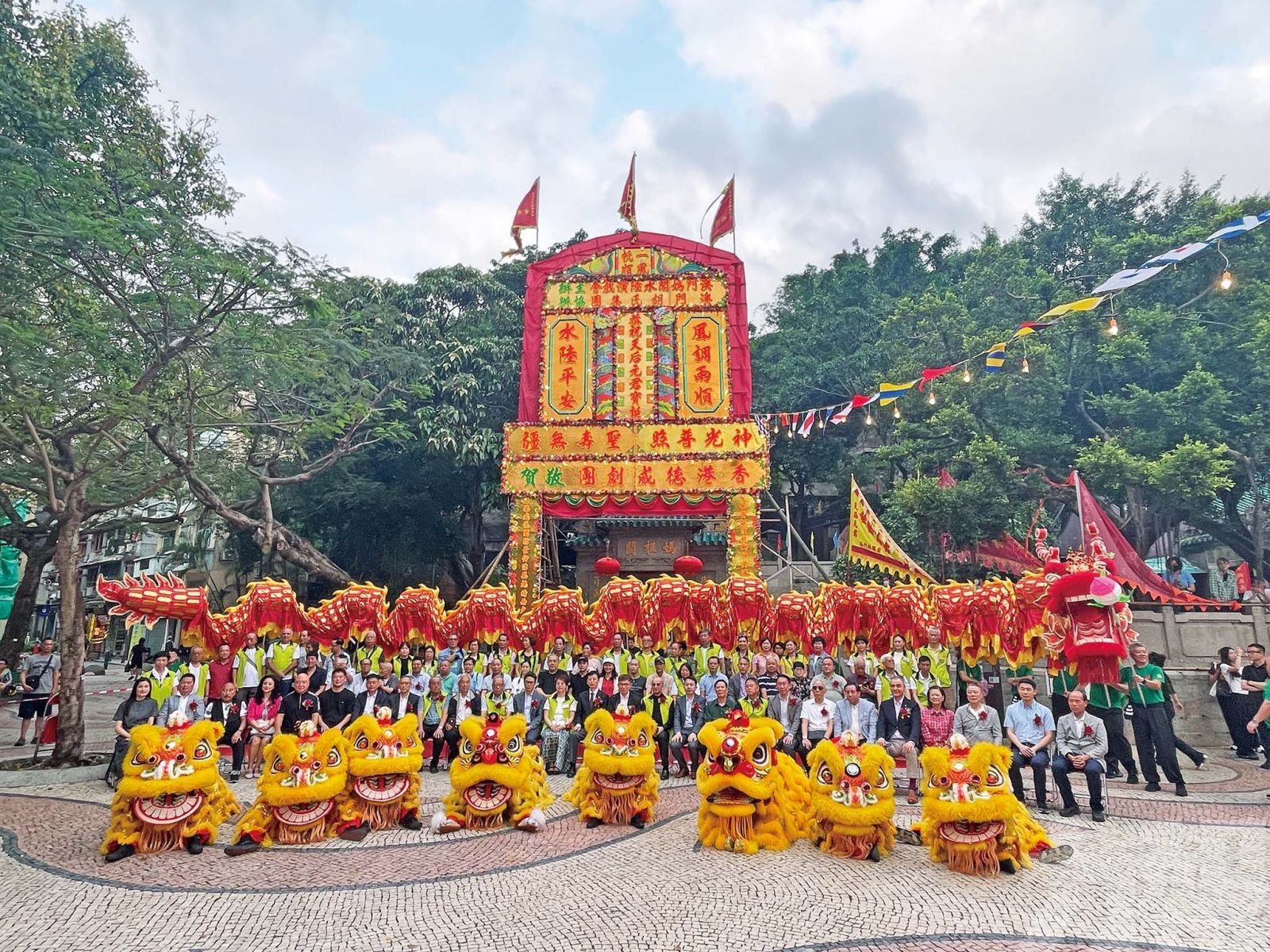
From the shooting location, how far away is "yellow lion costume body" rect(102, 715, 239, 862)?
5.21 meters

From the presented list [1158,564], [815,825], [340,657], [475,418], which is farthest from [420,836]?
[1158,564]

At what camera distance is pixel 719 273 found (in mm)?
15820

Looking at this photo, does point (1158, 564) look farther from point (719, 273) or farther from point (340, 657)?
point (340, 657)

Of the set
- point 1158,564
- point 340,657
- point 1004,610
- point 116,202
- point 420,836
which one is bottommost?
point 420,836

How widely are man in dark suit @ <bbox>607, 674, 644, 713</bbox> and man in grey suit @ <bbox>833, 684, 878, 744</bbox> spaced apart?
212 centimetres

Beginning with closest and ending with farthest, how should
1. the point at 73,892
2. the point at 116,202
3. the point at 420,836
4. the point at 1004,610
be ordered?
the point at 73,892 → the point at 420,836 → the point at 116,202 → the point at 1004,610

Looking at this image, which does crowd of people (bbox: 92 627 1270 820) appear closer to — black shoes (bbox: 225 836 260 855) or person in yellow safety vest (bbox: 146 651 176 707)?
person in yellow safety vest (bbox: 146 651 176 707)

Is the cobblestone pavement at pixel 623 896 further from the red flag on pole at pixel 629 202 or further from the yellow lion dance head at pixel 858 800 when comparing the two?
the red flag on pole at pixel 629 202

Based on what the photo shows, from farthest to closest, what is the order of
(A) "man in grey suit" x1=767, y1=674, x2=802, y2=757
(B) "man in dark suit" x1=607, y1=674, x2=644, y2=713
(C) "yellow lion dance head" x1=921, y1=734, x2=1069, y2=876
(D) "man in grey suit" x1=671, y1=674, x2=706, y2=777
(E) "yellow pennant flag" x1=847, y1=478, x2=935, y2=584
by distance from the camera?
1. (E) "yellow pennant flag" x1=847, y1=478, x2=935, y2=584
2. (B) "man in dark suit" x1=607, y1=674, x2=644, y2=713
3. (D) "man in grey suit" x1=671, y1=674, x2=706, y2=777
4. (A) "man in grey suit" x1=767, y1=674, x2=802, y2=757
5. (C) "yellow lion dance head" x1=921, y1=734, x2=1069, y2=876

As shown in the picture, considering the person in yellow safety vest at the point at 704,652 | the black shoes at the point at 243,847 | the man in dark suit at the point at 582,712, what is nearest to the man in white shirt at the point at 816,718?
the man in dark suit at the point at 582,712

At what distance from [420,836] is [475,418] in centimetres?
1545

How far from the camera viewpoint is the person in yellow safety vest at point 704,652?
979 cm

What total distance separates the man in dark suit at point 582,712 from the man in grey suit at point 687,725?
825 mm

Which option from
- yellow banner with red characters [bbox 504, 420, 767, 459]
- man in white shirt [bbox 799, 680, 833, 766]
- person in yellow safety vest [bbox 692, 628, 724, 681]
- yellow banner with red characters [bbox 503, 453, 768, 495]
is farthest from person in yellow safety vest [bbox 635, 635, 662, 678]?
yellow banner with red characters [bbox 504, 420, 767, 459]
